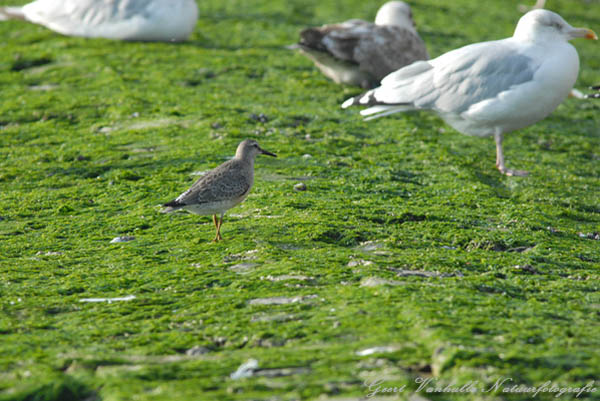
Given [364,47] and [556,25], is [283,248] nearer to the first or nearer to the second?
[556,25]

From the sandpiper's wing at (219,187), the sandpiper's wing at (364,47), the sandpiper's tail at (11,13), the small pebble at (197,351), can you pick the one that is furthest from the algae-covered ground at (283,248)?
the sandpiper's tail at (11,13)

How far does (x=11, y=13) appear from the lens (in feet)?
62.1

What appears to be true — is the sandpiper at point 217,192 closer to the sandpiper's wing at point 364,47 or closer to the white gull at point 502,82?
the white gull at point 502,82

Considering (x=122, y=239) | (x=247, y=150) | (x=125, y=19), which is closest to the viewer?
(x=122, y=239)

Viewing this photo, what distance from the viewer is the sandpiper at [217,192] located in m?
6.99

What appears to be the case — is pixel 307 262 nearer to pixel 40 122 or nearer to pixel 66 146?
pixel 66 146

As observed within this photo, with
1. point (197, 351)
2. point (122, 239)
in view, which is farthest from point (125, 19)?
point (197, 351)

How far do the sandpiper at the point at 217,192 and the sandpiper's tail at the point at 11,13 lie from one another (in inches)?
534

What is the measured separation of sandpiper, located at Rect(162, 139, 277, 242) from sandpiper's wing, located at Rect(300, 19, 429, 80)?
21.5ft

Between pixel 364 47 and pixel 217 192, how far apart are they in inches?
293

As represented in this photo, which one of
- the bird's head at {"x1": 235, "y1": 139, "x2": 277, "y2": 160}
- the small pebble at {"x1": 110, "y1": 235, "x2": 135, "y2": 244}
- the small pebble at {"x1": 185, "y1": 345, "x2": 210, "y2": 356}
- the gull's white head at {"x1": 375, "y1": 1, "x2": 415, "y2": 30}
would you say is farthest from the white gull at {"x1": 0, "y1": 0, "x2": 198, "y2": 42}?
the small pebble at {"x1": 185, "y1": 345, "x2": 210, "y2": 356}

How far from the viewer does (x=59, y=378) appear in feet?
13.7

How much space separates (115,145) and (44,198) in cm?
201

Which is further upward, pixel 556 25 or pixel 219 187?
pixel 556 25
